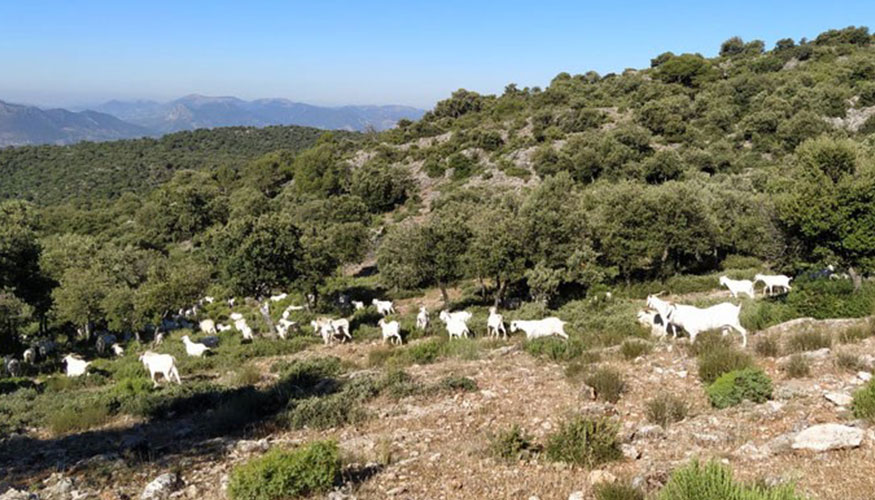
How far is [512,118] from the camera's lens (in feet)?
284

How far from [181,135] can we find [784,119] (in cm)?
16892

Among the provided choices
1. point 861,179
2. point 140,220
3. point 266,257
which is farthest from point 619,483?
point 140,220

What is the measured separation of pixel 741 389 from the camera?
921 cm

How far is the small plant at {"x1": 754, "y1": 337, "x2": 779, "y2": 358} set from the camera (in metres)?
11.8

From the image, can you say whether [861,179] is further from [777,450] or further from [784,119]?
[784,119]

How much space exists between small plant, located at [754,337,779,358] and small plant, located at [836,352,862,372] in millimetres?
1537

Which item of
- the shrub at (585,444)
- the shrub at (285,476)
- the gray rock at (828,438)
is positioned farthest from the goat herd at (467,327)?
the shrub at (285,476)

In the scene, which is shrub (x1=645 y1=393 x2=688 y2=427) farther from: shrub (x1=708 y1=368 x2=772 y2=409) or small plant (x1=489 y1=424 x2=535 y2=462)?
small plant (x1=489 y1=424 x2=535 y2=462)

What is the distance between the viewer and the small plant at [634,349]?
13270mm

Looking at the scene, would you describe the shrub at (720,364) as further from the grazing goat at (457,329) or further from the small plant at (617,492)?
the grazing goat at (457,329)

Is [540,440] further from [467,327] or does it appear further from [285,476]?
[467,327]

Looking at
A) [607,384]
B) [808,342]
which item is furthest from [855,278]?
[607,384]

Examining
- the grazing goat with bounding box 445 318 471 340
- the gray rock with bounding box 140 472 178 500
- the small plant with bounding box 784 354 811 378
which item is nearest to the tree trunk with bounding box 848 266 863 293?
the small plant with bounding box 784 354 811 378

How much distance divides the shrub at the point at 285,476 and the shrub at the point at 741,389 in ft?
22.2
